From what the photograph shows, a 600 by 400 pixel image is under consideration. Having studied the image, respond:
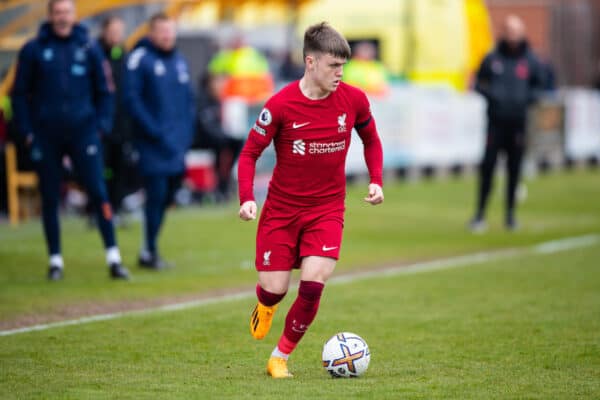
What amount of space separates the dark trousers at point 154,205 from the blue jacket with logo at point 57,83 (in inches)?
43.1

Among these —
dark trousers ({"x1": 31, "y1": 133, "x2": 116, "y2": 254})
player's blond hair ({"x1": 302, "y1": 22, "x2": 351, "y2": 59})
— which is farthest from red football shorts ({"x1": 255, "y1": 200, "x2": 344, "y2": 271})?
dark trousers ({"x1": 31, "y1": 133, "x2": 116, "y2": 254})

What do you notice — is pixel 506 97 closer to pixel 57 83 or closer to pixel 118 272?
pixel 118 272

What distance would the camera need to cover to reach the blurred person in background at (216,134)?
19.1 metres

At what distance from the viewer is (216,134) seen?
1916cm

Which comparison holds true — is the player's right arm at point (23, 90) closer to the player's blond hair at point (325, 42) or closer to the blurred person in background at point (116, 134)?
the blurred person in background at point (116, 134)

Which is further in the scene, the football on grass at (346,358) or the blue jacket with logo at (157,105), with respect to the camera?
the blue jacket with logo at (157,105)

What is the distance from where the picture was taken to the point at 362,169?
22.9 m

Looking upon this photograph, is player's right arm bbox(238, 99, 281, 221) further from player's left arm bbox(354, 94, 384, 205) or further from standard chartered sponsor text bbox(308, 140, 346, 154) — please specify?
player's left arm bbox(354, 94, 384, 205)

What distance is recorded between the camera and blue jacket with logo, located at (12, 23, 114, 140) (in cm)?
1065

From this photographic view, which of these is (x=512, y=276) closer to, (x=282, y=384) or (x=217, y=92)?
(x=282, y=384)

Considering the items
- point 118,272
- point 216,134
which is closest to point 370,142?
point 118,272

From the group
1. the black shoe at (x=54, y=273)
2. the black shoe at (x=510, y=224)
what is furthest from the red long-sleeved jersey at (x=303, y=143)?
the black shoe at (x=510, y=224)

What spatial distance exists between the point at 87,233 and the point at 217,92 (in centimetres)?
486

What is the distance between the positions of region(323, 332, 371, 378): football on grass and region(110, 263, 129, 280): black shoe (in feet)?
14.6
